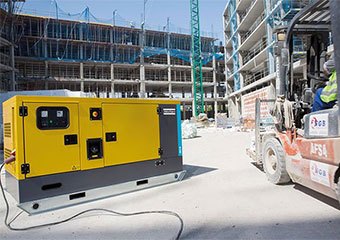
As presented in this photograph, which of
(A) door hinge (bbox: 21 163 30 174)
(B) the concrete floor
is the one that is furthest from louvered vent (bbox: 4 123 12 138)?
(B) the concrete floor

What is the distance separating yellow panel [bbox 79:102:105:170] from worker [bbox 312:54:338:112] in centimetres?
338

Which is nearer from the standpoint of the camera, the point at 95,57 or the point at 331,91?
the point at 331,91

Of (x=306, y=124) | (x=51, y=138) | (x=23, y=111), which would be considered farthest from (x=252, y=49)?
(x=23, y=111)

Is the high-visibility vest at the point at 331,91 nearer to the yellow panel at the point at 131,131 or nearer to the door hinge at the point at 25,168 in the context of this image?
the yellow panel at the point at 131,131

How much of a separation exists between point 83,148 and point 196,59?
46185 millimetres

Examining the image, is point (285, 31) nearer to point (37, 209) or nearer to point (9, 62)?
point (37, 209)

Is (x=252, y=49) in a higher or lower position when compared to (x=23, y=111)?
higher

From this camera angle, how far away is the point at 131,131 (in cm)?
501

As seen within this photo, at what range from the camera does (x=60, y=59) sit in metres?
40.4

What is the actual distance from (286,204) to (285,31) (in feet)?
9.57

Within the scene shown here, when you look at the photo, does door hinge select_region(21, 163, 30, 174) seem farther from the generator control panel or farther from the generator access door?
the generator control panel

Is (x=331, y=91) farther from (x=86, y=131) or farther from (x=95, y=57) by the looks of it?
(x=95, y=57)

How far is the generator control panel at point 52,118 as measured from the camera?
13.3 ft

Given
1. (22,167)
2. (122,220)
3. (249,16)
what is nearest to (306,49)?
(122,220)
